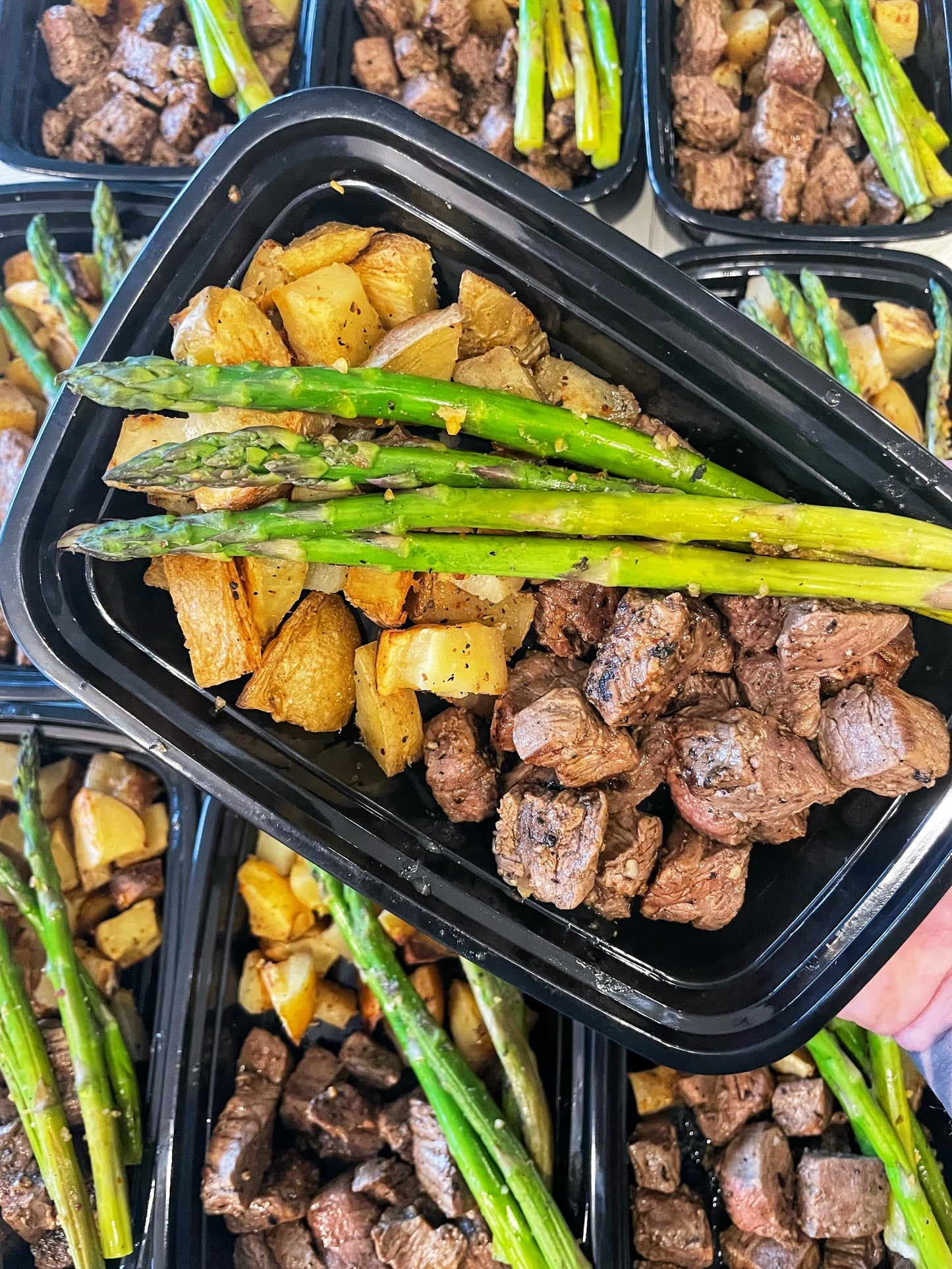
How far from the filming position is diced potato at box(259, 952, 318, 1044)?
92.4 inches

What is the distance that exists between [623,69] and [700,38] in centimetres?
25

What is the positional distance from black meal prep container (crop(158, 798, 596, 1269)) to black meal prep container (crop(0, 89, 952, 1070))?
0.46 m

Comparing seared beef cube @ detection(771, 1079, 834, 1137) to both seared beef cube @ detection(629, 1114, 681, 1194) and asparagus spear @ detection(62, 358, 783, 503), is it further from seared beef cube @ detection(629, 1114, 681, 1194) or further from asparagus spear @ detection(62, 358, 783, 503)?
asparagus spear @ detection(62, 358, 783, 503)

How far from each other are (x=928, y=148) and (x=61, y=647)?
2.88 metres

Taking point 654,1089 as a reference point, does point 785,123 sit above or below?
above

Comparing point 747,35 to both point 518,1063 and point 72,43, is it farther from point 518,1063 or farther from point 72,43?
point 518,1063

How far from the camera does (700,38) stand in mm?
2580

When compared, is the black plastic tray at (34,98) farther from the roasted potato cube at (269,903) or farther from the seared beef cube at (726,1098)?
the seared beef cube at (726,1098)

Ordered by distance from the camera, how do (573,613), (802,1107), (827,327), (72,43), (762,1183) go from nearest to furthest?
(573,613) → (762,1183) → (802,1107) → (827,327) → (72,43)

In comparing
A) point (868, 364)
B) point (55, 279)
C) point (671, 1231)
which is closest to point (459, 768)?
point (671, 1231)

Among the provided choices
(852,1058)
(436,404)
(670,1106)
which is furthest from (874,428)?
(670,1106)

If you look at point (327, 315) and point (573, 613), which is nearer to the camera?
point (327, 315)

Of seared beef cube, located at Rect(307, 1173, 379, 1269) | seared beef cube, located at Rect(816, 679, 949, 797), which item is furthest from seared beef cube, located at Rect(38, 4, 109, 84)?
seared beef cube, located at Rect(307, 1173, 379, 1269)

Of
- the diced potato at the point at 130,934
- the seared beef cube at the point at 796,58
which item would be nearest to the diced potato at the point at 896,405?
the seared beef cube at the point at 796,58
